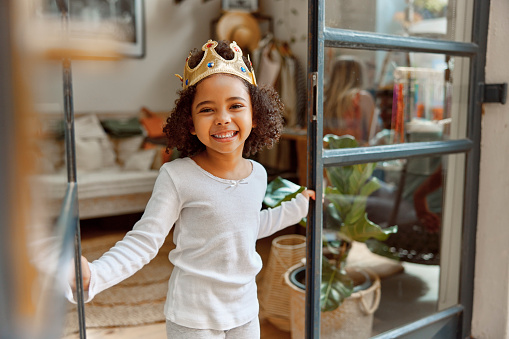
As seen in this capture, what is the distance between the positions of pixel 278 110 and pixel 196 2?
334 cm

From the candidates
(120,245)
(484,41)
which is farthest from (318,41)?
(484,41)

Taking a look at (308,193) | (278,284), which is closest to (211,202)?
(308,193)

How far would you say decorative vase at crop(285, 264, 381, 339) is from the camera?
1.54 meters

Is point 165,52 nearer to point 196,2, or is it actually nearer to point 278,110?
point 196,2

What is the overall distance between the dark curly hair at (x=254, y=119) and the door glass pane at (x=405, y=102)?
54 cm

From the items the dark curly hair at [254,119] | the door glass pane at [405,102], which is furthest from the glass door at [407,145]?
the dark curly hair at [254,119]

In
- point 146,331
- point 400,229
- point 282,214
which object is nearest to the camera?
point 282,214

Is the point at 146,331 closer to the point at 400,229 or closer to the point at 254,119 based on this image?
the point at 254,119

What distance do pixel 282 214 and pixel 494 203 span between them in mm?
930

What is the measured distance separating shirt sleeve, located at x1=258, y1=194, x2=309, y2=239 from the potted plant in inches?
14.2

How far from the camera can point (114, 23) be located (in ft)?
13.1

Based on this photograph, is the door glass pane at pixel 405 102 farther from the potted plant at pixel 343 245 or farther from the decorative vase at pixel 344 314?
the decorative vase at pixel 344 314

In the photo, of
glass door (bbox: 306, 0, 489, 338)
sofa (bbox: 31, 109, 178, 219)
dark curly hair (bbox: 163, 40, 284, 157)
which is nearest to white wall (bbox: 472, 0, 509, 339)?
glass door (bbox: 306, 0, 489, 338)

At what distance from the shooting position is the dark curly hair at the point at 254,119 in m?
1.00
